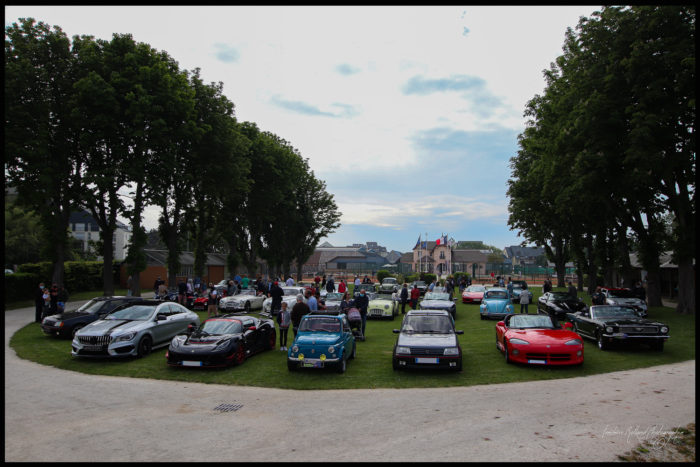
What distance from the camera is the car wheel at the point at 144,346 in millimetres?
13611

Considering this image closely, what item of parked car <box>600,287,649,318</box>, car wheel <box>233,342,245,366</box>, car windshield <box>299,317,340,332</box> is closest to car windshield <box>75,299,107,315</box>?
car wheel <box>233,342,245,366</box>

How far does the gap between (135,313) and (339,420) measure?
9545mm

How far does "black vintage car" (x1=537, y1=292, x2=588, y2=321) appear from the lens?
21.9m

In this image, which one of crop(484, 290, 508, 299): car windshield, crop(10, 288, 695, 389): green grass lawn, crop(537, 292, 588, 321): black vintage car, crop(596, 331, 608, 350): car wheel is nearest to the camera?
crop(10, 288, 695, 389): green grass lawn

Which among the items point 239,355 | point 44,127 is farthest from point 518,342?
point 44,127

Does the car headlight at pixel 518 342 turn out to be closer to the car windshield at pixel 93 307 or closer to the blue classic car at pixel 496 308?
the blue classic car at pixel 496 308

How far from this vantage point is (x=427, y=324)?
1298cm

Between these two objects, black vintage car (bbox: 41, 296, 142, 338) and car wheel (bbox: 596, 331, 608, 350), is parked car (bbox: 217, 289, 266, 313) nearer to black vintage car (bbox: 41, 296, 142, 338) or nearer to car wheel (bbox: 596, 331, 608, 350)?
black vintage car (bbox: 41, 296, 142, 338)

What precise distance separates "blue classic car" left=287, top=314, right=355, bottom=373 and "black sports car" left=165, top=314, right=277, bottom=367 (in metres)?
1.73

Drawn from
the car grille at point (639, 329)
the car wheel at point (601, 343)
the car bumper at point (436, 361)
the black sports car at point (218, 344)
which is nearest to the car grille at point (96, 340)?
the black sports car at point (218, 344)

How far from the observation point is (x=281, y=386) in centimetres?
1073

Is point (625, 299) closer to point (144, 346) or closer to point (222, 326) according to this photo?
point (222, 326)

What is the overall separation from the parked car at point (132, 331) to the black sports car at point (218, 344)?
1.59 meters

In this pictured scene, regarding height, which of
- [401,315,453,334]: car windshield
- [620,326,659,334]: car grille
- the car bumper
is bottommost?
the car bumper
